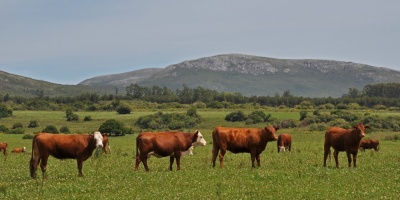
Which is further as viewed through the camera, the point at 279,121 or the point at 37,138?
the point at 279,121

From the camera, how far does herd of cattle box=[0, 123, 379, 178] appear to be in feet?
74.7

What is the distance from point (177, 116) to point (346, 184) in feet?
339

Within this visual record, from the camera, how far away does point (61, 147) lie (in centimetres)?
2291

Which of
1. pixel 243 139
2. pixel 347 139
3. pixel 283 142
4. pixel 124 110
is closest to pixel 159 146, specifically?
pixel 243 139

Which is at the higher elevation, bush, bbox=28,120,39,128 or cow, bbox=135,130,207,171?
cow, bbox=135,130,207,171

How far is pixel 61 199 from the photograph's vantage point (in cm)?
1634

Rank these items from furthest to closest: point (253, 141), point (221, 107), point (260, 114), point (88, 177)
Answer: point (221, 107) → point (260, 114) → point (253, 141) → point (88, 177)

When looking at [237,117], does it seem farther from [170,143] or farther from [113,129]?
[170,143]

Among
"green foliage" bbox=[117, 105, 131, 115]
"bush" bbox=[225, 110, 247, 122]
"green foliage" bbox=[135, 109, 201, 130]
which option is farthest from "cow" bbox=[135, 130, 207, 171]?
"green foliage" bbox=[117, 105, 131, 115]

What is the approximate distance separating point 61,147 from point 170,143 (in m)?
5.35

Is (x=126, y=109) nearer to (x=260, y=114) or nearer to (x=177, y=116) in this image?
(x=177, y=116)

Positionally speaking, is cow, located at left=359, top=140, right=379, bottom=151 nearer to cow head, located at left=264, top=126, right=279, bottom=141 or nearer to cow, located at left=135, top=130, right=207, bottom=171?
cow head, located at left=264, top=126, right=279, bottom=141

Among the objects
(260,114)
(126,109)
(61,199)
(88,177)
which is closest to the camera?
(61,199)

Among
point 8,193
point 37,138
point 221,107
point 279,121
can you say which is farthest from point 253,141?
point 221,107
